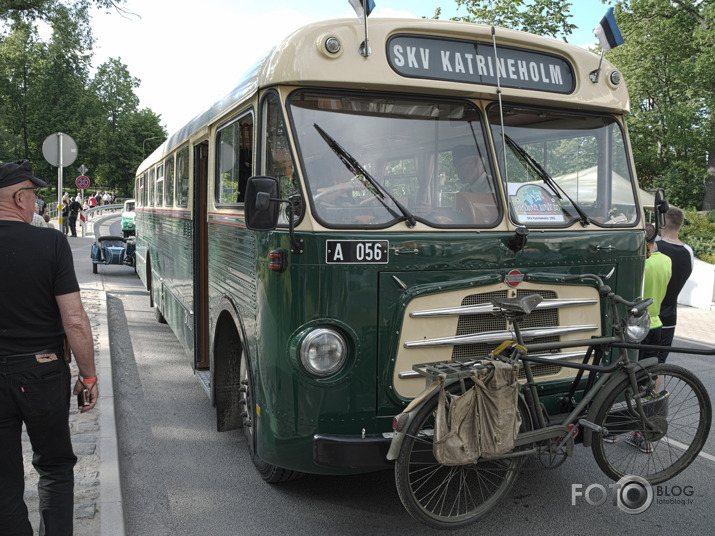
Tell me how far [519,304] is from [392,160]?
111 cm

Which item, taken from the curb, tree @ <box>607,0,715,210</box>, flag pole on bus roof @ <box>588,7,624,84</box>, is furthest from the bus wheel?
tree @ <box>607,0,715,210</box>

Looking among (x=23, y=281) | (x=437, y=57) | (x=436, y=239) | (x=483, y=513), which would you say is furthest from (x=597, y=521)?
(x=23, y=281)

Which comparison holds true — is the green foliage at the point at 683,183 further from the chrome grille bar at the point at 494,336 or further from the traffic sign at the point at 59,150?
the chrome grille bar at the point at 494,336

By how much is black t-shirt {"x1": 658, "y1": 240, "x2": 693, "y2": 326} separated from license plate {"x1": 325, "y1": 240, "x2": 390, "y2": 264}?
321cm

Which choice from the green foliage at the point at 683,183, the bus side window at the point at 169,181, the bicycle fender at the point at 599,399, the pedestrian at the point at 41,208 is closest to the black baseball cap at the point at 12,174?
the bicycle fender at the point at 599,399

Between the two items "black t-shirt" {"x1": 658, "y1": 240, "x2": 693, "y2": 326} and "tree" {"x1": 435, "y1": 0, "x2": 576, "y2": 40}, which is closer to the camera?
"black t-shirt" {"x1": 658, "y1": 240, "x2": 693, "y2": 326}

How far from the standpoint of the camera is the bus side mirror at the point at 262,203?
3.28m

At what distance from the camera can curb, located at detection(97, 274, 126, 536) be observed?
3609 mm

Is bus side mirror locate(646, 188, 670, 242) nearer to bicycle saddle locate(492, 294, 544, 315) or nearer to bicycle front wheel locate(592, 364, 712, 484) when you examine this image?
bicycle front wheel locate(592, 364, 712, 484)

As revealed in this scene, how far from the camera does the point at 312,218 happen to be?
11.3ft

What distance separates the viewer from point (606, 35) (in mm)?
4355

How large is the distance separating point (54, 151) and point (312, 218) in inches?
376

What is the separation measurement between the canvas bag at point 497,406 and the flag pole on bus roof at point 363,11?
6.10 feet

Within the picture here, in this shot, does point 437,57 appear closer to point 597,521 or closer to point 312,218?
point 312,218
